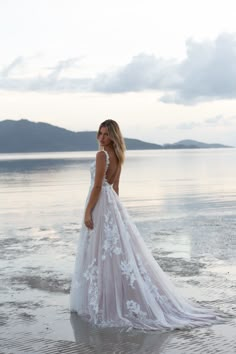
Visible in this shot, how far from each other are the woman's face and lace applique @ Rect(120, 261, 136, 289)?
1383 mm

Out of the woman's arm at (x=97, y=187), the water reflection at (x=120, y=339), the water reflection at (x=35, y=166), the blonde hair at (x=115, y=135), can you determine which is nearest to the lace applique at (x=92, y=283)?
the water reflection at (x=120, y=339)

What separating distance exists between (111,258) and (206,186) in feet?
69.8

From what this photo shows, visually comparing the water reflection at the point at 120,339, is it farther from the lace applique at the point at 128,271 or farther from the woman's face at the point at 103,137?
the woman's face at the point at 103,137

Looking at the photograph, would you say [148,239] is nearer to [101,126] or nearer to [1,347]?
[101,126]

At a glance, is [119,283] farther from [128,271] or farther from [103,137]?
[103,137]

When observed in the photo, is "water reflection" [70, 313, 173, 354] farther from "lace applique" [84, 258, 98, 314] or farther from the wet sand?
"lace applique" [84, 258, 98, 314]

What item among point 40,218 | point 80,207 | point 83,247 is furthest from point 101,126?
point 80,207

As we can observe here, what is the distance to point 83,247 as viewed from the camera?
23.4 feet

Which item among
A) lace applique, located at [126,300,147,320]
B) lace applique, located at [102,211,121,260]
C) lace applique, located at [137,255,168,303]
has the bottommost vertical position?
lace applique, located at [126,300,147,320]

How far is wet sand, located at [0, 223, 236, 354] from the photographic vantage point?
580 cm

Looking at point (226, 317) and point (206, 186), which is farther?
point (206, 186)

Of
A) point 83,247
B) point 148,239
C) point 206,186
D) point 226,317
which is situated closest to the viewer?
point 226,317

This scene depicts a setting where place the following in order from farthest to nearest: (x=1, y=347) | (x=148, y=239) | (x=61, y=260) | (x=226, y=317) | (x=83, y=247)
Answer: (x=148, y=239), (x=61, y=260), (x=83, y=247), (x=226, y=317), (x=1, y=347)

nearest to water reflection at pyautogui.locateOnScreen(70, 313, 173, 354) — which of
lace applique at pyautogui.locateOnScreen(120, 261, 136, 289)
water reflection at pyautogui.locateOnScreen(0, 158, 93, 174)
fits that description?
lace applique at pyautogui.locateOnScreen(120, 261, 136, 289)
